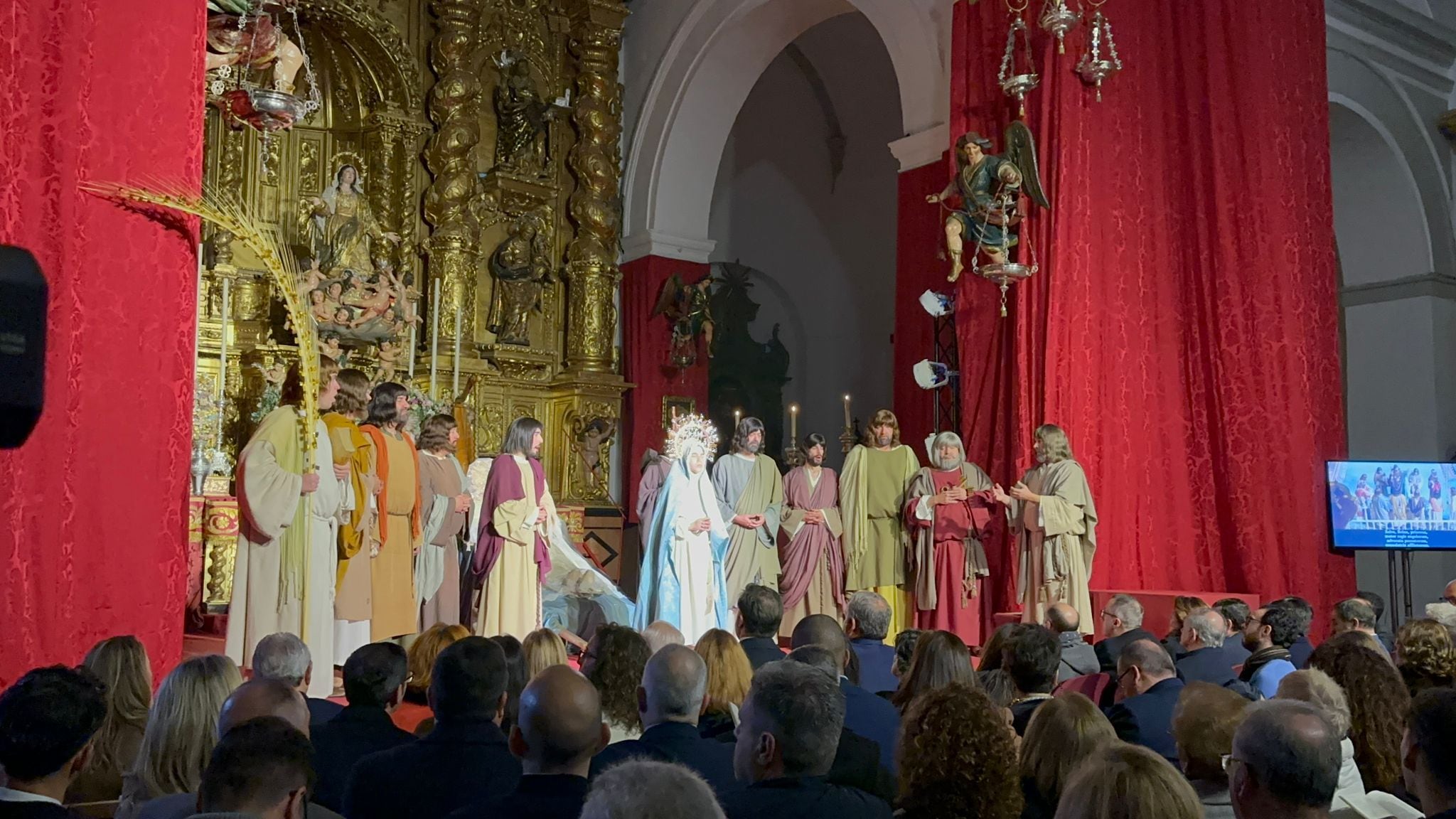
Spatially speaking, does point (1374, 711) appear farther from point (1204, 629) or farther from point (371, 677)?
point (371, 677)

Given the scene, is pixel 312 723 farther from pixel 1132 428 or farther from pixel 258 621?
pixel 1132 428

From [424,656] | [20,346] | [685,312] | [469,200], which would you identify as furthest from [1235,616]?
[469,200]

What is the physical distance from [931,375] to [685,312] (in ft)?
15.4

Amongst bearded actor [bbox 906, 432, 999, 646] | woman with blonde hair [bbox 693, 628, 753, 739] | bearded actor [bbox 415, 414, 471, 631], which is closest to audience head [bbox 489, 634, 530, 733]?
woman with blonde hair [bbox 693, 628, 753, 739]

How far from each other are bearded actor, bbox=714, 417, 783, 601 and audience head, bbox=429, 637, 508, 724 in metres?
6.55

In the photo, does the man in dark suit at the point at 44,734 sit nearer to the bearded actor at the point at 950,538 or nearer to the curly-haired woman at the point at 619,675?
the curly-haired woman at the point at 619,675

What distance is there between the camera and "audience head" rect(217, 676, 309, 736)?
304cm

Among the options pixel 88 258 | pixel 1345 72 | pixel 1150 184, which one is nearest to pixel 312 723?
pixel 88 258

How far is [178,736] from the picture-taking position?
10.4ft

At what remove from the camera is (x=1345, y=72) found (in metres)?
13.1

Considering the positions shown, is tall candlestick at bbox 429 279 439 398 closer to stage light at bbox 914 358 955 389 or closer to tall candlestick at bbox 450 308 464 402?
tall candlestick at bbox 450 308 464 402

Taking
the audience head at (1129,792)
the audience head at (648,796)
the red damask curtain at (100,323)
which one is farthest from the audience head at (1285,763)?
the red damask curtain at (100,323)

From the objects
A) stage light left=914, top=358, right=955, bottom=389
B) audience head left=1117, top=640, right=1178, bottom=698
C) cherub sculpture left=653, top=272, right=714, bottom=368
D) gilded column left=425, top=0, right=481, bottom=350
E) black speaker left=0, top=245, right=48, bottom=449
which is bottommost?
audience head left=1117, top=640, right=1178, bottom=698

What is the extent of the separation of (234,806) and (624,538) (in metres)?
12.0
